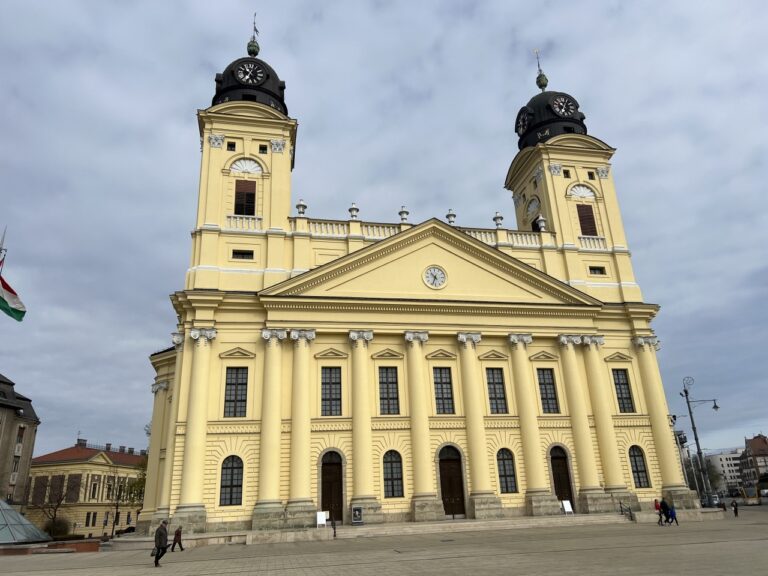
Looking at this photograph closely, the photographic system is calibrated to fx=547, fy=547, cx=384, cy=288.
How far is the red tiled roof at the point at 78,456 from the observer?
67875 millimetres

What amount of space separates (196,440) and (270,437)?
3177mm

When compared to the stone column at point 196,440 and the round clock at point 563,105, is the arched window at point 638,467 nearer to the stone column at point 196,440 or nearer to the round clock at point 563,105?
the stone column at point 196,440

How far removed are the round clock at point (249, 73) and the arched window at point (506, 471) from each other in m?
25.5

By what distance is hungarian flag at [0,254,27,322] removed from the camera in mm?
18219

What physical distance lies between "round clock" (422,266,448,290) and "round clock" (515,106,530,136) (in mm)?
15123

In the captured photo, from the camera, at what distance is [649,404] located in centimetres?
2958

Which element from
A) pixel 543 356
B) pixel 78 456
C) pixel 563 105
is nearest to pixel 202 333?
pixel 543 356

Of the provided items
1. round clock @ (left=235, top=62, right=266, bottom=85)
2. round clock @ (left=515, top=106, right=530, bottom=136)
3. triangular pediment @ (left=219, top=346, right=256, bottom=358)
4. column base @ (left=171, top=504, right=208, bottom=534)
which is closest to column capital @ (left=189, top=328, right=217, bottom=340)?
triangular pediment @ (left=219, top=346, right=256, bottom=358)

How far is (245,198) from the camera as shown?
30.2 meters

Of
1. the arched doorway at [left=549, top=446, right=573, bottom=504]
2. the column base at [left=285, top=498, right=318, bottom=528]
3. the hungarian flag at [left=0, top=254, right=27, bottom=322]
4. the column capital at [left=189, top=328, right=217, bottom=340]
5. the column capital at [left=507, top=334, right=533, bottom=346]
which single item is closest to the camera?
the hungarian flag at [left=0, top=254, right=27, bottom=322]

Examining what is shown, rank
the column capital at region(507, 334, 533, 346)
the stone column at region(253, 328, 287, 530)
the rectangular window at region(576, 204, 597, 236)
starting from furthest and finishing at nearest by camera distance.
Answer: the rectangular window at region(576, 204, 597, 236), the column capital at region(507, 334, 533, 346), the stone column at region(253, 328, 287, 530)

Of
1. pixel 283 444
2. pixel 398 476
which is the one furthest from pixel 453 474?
pixel 283 444

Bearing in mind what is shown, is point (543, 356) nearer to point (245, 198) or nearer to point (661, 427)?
point (661, 427)

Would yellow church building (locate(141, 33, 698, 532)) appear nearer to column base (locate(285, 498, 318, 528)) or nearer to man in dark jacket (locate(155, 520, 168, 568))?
column base (locate(285, 498, 318, 528))
